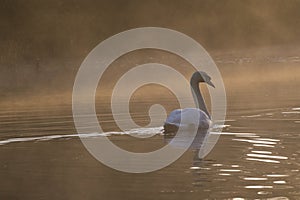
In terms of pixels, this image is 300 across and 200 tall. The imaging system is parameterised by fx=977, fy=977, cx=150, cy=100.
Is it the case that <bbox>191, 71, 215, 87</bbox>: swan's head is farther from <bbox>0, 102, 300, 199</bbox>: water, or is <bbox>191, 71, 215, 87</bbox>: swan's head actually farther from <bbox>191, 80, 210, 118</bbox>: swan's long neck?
<bbox>0, 102, 300, 199</bbox>: water

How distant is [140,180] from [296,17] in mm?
29974

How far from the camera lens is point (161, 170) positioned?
10.1 meters

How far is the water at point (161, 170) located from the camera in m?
→ 8.98

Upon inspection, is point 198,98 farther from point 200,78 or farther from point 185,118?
point 185,118

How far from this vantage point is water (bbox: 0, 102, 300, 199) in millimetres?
8984

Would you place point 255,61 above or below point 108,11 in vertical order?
below

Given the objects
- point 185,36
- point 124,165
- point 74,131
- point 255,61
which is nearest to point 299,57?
point 255,61

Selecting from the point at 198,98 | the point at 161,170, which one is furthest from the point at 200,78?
the point at 161,170

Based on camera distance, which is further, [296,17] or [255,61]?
[296,17]

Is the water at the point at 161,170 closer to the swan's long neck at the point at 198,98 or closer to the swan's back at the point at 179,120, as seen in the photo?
the swan's back at the point at 179,120

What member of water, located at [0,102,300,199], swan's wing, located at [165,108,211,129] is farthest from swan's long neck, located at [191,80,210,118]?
swan's wing, located at [165,108,211,129]

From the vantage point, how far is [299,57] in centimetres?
3086

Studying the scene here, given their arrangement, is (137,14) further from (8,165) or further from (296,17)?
(8,165)

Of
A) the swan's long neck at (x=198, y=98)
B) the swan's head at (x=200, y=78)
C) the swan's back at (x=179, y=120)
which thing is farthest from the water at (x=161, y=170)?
the swan's head at (x=200, y=78)
